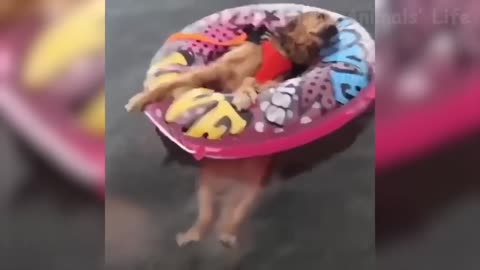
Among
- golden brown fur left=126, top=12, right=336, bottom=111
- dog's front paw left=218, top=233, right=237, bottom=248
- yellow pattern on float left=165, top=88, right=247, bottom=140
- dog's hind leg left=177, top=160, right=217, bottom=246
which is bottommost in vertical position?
dog's front paw left=218, top=233, right=237, bottom=248

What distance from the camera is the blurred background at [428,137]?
1106 millimetres

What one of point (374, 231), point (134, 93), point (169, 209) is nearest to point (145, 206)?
point (169, 209)

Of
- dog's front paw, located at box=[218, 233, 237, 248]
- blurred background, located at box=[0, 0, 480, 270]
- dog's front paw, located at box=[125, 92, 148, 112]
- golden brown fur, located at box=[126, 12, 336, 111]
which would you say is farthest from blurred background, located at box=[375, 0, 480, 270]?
dog's front paw, located at box=[125, 92, 148, 112]

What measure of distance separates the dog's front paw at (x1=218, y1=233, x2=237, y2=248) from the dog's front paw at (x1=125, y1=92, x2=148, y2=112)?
10.1 inches

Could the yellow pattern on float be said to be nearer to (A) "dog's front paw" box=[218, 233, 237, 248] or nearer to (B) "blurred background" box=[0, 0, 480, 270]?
(B) "blurred background" box=[0, 0, 480, 270]

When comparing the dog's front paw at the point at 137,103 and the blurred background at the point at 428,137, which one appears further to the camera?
the dog's front paw at the point at 137,103

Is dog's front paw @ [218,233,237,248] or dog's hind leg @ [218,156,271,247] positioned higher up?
dog's hind leg @ [218,156,271,247]

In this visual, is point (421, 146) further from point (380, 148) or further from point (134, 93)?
point (134, 93)

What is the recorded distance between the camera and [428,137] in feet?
3.68

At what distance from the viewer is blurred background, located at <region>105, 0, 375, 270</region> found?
1.13 meters

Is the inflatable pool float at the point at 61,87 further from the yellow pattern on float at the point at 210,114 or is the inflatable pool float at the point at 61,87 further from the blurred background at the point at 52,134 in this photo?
the yellow pattern on float at the point at 210,114

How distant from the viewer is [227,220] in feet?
3.84

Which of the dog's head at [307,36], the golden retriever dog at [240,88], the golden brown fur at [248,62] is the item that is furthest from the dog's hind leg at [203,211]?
the dog's head at [307,36]

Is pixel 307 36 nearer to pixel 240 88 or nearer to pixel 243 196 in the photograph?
pixel 240 88
